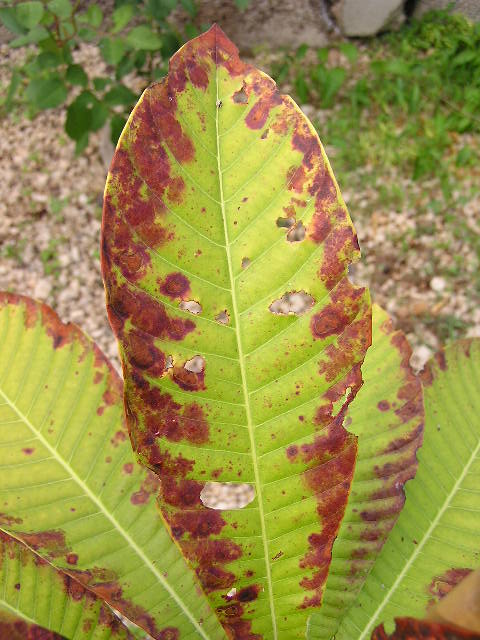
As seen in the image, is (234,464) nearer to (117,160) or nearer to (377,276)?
(117,160)

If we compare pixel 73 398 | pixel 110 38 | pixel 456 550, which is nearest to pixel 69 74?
pixel 110 38

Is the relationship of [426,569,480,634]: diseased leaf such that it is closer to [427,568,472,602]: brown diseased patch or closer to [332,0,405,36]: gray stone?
[427,568,472,602]: brown diseased patch

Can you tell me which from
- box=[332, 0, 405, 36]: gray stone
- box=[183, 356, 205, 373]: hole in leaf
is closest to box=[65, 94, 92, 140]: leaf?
box=[183, 356, 205, 373]: hole in leaf

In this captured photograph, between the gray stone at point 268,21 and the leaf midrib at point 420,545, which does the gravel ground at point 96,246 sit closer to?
the gray stone at point 268,21

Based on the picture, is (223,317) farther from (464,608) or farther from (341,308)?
(464,608)

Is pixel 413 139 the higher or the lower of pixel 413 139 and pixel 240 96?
the higher

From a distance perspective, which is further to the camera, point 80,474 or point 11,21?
point 11,21

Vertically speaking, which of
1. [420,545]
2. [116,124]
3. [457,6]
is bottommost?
[420,545]

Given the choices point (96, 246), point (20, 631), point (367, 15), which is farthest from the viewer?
point (367, 15)

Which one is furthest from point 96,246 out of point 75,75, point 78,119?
point 75,75
